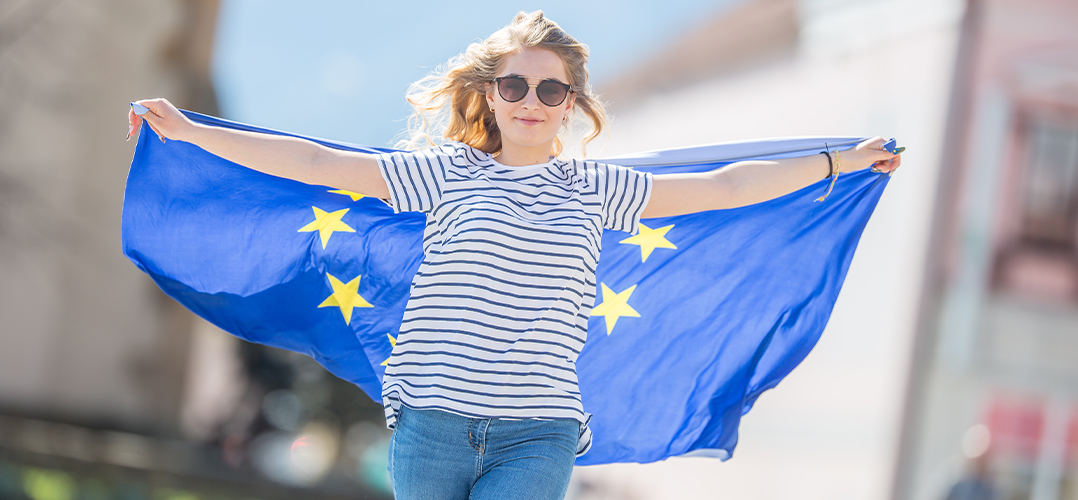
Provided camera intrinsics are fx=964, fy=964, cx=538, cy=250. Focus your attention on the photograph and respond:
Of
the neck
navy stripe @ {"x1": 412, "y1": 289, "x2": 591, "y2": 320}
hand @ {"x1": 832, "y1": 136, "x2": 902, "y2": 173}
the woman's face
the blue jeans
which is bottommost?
the blue jeans

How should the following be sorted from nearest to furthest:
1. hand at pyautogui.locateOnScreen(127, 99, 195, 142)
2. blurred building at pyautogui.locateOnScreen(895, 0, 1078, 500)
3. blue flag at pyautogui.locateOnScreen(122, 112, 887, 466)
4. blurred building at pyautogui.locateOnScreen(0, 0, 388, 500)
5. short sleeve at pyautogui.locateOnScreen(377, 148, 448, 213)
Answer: short sleeve at pyautogui.locateOnScreen(377, 148, 448, 213), hand at pyautogui.locateOnScreen(127, 99, 195, 142), blue flag at pyautogui.locateOnScreen(122, 112, 887, 466), blurred building at pyautogui.locateOnScreen(895, 0, 1078, 500), blurred building at pyautogui.locateOnScreen(0, 0, 388, 500)

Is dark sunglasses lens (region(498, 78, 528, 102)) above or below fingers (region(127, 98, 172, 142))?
above

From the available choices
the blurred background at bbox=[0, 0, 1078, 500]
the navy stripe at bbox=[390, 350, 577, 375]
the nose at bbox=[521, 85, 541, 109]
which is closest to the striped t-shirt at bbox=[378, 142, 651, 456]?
the navy stripe at bbox=[390, 350, 577, 375]

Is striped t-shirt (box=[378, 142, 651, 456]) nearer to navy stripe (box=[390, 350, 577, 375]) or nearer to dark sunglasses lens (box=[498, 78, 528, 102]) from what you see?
navy stripe (box=[390, 350, 577, 375])

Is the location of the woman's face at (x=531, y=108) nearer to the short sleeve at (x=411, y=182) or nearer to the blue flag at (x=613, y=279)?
the short sleeve at (x=411, y=182)

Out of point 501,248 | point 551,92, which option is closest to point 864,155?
point 551,92

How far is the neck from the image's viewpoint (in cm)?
267

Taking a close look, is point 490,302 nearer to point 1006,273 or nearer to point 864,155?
point 864,155

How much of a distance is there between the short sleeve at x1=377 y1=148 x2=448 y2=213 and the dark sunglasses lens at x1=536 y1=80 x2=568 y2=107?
337 mm

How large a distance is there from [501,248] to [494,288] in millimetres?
103

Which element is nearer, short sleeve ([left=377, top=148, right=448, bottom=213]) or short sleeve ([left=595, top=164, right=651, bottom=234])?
short sleeve ([left=377, top=148, right=448, bottom=213])

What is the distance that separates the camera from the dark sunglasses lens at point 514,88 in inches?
103

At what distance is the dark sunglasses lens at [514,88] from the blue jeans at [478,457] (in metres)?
0.87

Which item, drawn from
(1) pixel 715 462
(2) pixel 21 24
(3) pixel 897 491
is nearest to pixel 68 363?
(2) pixel 21 24
